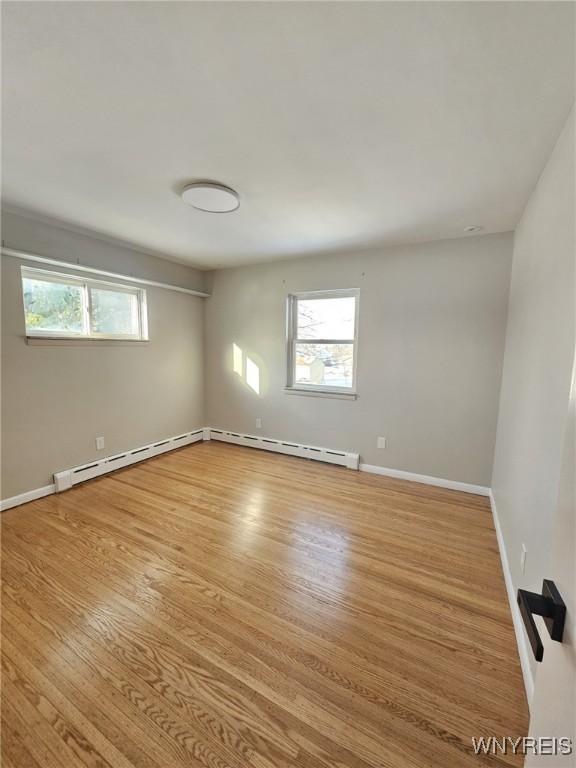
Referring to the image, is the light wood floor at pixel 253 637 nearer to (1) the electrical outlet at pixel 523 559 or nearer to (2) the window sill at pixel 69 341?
(1) the electrical outlet at pixel 523 559

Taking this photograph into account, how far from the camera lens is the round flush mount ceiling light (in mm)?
2010

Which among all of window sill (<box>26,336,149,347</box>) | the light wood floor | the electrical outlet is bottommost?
the light wood floor

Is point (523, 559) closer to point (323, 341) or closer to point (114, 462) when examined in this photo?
point (323, 341)

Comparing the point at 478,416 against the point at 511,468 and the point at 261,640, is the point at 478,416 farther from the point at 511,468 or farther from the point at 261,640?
the point at 261,640

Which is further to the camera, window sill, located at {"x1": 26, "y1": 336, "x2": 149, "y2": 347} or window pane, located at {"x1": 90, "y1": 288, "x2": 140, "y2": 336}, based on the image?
window pane, located at {"x1": 90, "y1": 288, "x2": 140, "y2": 336}

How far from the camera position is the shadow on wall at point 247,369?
4199 millimetres

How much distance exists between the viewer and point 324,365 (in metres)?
3.81

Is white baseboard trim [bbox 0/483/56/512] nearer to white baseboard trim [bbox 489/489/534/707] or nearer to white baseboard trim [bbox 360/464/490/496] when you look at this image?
white baseboard trim [bbox 360/464/490/496]

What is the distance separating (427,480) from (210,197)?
322cm

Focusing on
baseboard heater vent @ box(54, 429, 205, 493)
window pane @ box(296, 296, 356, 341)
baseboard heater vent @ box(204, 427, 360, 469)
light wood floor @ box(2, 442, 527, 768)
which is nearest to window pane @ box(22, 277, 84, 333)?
A: baseboard heater vent @ box(54, 429, 205, 493)

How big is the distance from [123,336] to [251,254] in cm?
172

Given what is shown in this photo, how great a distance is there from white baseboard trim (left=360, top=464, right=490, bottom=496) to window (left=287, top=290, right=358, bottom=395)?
0.89 m

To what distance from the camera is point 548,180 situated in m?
1.67

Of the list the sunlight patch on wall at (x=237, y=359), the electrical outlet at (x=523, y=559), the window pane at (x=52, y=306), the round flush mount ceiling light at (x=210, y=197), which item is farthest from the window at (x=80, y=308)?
the electrical outlet at (x=523, y=559)
